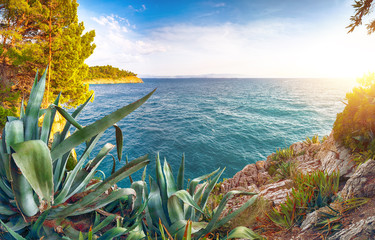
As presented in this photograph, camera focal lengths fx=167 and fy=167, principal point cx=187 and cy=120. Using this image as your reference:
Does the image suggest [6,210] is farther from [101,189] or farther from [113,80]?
[113,80]

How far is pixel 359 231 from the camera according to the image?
1.79m

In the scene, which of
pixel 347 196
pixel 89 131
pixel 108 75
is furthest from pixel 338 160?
pixel 108 75

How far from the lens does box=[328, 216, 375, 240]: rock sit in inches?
67.5

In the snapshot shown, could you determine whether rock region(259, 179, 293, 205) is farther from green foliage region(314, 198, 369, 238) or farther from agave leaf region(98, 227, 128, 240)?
agave leaf region(98, 227, 128, 240)

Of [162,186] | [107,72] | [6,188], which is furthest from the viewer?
[107,72]

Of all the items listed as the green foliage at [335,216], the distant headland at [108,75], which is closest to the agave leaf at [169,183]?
the green foliage at [335,216]

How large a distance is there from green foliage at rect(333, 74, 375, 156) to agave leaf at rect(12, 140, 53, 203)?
17.6 ft

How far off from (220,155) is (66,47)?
1526cm

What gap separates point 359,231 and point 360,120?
3.59m

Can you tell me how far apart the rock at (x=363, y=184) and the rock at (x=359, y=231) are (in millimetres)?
710

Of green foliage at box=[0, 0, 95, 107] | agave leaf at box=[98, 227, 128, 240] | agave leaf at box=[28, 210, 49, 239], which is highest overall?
green foliage at box=[0, 0, 95, 107]

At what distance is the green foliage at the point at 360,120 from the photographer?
391 cm

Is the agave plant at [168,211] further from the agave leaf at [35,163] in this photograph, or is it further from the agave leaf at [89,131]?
the agave leaf at [35,163]

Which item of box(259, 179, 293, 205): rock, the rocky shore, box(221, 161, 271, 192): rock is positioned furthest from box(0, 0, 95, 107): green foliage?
the rocky shore
